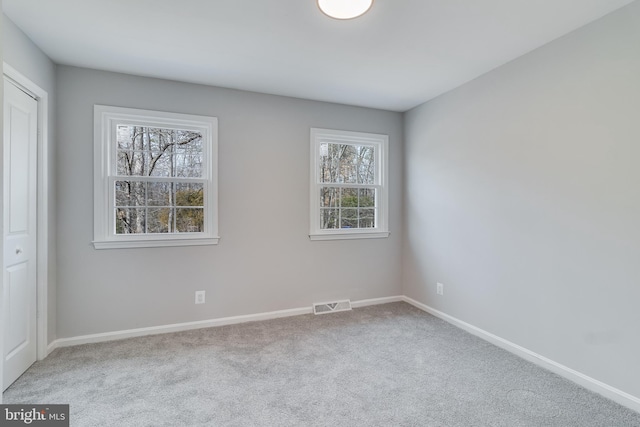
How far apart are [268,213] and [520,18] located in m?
2.66

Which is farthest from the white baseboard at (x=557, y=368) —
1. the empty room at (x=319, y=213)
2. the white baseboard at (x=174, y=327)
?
the white baseboard at (x=174, y=327)

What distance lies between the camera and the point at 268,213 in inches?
135

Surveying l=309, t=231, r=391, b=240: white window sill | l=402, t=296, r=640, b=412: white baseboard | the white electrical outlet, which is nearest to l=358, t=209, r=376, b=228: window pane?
l=309, t=231, r=391, b=240: white window sill

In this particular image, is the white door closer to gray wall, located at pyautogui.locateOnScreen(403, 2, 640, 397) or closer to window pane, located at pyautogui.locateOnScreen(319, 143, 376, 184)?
window pane, located at pyautogui.locateOnScreen(319, 143, 376, 184)

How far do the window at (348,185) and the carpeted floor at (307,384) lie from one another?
127 centimetres

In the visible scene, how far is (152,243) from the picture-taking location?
299 cm

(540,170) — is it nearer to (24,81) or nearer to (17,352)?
(24,81)

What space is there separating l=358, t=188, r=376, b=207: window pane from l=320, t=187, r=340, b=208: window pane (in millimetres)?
316

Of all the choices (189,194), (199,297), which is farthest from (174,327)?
(189,194)

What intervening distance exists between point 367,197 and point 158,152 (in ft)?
7.91

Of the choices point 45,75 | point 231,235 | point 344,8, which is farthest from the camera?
point 231,235

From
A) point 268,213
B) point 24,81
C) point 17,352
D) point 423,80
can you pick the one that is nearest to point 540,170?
point 423,80

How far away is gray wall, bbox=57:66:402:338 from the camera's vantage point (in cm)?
279

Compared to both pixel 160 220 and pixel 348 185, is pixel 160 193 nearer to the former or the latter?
pixel 160 220
